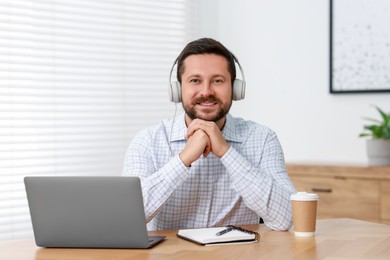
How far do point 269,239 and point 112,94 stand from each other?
2275mm

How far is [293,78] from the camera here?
13.8 feet

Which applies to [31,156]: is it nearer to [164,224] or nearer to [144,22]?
[144,22]

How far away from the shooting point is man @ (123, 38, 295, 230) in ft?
7.19

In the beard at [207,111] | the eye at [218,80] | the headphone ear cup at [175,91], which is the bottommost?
the beard at [207,111]

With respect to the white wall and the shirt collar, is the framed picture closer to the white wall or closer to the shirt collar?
the white wall

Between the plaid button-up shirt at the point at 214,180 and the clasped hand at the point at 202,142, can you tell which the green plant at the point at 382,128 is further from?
the clasped hand at the point at 202,142

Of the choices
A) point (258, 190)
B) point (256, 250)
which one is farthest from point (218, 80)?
point (256, 250)

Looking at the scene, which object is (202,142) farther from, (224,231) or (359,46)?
(359,46)

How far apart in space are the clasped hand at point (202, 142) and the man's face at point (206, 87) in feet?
0.46

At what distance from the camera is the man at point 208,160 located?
2191 mm

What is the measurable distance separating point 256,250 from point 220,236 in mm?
131

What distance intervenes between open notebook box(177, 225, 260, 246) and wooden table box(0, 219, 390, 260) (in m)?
0.02

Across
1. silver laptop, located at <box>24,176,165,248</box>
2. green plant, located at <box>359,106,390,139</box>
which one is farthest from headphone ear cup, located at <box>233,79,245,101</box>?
green plant, located at <box>359,106,390,139</box>

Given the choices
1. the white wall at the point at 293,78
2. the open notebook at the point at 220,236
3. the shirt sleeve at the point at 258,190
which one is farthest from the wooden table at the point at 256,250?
the white wall at the point at 293,78
